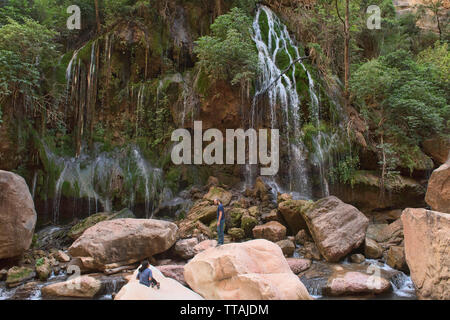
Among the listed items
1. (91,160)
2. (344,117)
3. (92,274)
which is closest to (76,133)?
(91,160)

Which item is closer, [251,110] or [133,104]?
[251,110]

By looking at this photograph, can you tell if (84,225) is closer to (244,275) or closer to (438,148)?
(244,275)

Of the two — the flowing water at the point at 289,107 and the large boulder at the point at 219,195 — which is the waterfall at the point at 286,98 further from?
the large boulder at the point at 219,195

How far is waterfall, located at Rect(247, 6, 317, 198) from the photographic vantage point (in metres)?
12.2

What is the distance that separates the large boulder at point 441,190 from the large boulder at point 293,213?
128 inches

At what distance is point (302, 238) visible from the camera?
9102 mm

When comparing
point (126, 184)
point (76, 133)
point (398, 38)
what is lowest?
point (126, 184)

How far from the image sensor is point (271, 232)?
9.05 metres

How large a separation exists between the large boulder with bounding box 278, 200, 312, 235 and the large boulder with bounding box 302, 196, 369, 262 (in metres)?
0.45

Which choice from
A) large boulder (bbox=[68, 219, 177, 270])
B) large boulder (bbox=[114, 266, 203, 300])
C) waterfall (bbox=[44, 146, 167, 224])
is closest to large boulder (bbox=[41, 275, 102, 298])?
large boulder (bbox=[68, 219, 177, 270])

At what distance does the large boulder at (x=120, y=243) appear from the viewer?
7.54m

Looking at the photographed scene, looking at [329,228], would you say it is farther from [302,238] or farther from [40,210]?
[40,210]

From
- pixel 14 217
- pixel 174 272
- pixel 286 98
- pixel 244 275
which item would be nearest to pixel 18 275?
pixel 14 217

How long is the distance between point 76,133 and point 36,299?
844cm
